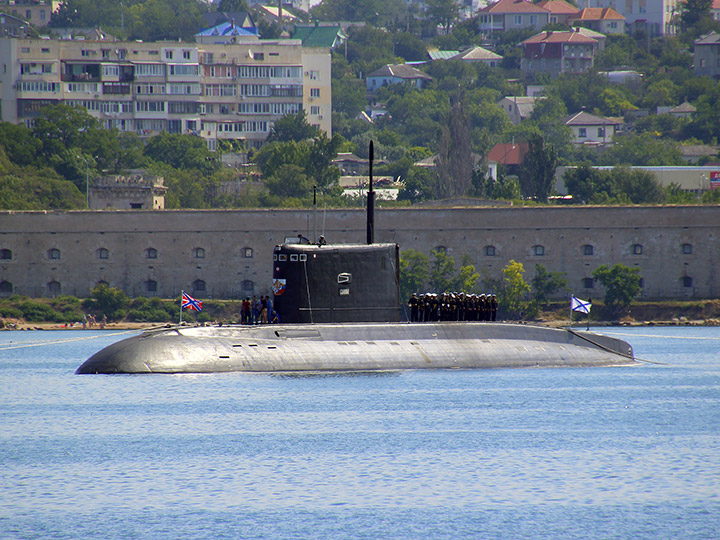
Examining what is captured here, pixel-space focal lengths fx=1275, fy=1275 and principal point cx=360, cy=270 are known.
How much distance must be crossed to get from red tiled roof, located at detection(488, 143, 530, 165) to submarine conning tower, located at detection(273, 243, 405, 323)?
8968cm

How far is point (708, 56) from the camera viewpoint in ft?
551

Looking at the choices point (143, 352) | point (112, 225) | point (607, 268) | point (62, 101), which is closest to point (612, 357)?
point (143, 352)

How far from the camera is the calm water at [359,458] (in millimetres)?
22203

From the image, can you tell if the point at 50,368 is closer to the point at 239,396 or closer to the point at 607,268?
the point at 239,396

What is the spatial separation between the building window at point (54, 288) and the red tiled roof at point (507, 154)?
194 ft

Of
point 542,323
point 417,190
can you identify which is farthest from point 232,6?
point 542,323

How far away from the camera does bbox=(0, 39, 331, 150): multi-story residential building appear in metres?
123

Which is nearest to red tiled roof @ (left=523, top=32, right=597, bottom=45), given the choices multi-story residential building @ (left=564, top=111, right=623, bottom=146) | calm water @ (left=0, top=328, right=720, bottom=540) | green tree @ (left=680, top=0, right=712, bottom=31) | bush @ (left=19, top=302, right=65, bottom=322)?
green tree @ (left=680, top=0, right=712, bottom=31)

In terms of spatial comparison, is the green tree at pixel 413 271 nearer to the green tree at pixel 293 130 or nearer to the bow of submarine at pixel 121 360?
the bow of submarine at pixel 121 360

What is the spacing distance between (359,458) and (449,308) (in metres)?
13.0

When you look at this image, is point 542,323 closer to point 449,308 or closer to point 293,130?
point 449,308

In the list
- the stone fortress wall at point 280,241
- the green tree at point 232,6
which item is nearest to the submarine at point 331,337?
the stone fortress wall at point 280,241

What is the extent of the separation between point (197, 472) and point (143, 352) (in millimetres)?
8128

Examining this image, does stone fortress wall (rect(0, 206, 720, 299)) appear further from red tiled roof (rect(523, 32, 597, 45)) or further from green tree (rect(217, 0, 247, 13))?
green tree (rect(217, 0, 247, 13))
